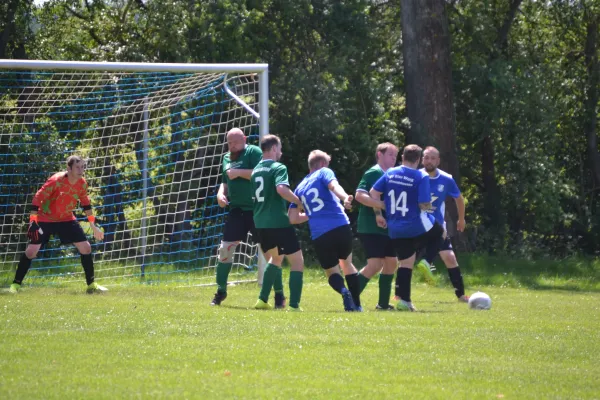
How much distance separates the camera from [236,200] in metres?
11.2

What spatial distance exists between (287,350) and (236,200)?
3.90 metres

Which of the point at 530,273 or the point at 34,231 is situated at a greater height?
the point at 34,231

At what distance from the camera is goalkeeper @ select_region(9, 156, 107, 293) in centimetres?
1224

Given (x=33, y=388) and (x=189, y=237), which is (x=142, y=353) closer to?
(x=33, y=388)

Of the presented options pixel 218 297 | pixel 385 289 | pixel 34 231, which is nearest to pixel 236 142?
pixel 218 297

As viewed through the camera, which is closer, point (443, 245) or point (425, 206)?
point (425, 206)

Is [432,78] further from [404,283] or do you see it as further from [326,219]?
[326,219]

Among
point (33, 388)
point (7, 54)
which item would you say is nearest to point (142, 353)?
point (33, 388)

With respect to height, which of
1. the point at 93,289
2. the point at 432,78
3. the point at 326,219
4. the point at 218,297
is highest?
the point at 432,78

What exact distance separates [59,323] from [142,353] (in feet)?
6.35

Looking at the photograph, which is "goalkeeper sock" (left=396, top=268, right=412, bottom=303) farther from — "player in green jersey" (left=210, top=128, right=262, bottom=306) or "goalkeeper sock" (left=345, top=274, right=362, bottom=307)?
Result: "player in green jersey" (left=210, top=128, right=262, bottom=306)

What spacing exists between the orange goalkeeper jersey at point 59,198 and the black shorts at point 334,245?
3606 mm

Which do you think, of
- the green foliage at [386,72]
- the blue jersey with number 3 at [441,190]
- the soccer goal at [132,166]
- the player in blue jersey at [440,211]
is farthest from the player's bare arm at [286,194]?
the green foliage at [386,72]

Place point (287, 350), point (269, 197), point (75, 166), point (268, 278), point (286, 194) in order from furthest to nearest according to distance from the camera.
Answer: point (75, 166), point (268, 278), point (269, 197), point (286, 194), point (287, 350)
